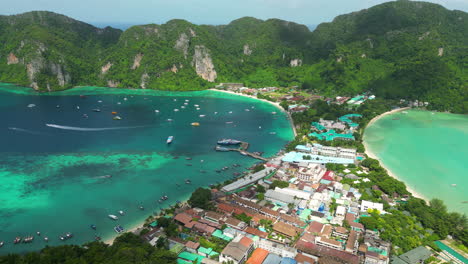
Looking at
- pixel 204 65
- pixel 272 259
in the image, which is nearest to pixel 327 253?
pixel 272 259

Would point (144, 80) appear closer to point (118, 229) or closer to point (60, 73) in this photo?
point (60, 73)

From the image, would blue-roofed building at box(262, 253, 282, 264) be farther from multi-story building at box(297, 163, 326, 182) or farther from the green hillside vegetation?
multi-story building at box(297, 163, 326, 182)

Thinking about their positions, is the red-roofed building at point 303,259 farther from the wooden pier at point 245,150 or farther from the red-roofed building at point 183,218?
the wooden pier at point 245,150

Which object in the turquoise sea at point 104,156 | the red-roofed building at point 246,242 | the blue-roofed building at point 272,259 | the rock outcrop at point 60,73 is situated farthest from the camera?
the rock outcrop at point 60,73

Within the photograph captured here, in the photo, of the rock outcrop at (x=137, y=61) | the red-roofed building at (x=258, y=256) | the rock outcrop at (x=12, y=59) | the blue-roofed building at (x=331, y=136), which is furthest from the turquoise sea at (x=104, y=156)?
the rock outcrop at (x=12, y=59)

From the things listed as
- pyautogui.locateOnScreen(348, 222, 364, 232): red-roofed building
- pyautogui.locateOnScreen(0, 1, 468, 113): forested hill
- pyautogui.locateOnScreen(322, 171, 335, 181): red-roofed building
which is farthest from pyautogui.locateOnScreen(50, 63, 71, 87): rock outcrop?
pyautogui.locateOnScreen(348, 222, 364, 232): red-roofed building

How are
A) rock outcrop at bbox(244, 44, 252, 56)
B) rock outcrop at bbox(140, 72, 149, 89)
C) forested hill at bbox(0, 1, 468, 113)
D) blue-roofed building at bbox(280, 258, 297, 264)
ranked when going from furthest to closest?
rock outcrop at bbox(244, 44, 252, 56), rock outcrop at bbox(140, 72, 149, 89), forested hill at bbox(0, 1, 468, 113), blue-roofed building at bbox(280, 258, 297, 264)
